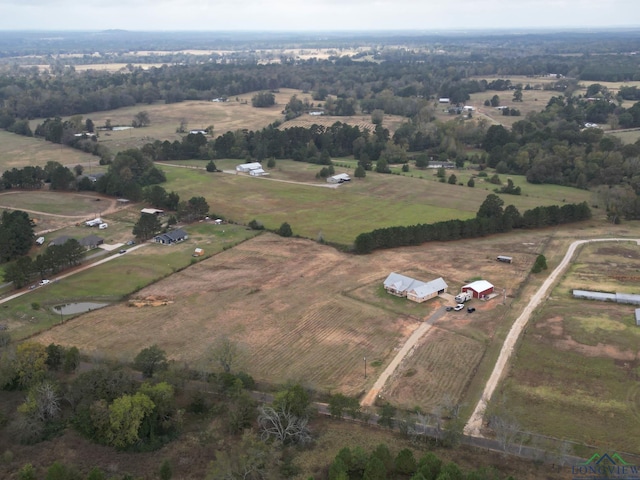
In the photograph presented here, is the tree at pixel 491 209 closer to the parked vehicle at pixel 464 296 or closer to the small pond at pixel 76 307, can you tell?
the parked vehicle at pixel 464 296

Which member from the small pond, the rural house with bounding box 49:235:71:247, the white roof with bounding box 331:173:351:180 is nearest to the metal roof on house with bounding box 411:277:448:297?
the small pond

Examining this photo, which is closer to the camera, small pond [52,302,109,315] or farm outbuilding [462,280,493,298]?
small pond [52,302,109,315]

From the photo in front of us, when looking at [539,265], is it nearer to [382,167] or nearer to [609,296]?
[609,296]

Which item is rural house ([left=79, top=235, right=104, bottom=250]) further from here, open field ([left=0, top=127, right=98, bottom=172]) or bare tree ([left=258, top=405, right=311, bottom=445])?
open field ([left=0, top=127, right=98, bottom=172])

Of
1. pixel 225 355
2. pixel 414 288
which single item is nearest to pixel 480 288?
pixel 414 288

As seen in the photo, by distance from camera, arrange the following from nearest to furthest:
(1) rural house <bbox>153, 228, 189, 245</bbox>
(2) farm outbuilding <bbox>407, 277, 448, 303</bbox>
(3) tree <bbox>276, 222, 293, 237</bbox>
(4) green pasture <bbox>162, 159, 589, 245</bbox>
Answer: (2) farm outbuilding <bbox>407, 277, 448, 303</bbox>
(1) rural house <bbox>153, 228, 189, 245</bbox>
(3) tree <bbox>276, 222, 293, 237</bbox>
(4) green pasture <bbox>162, 159, 589, 245</bbox>

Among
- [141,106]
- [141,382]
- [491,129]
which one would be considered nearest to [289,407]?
[141,382]

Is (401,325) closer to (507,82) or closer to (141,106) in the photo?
(141,106)

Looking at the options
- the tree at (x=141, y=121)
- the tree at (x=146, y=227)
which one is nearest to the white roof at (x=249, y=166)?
the tree at (x=146, y=227)
